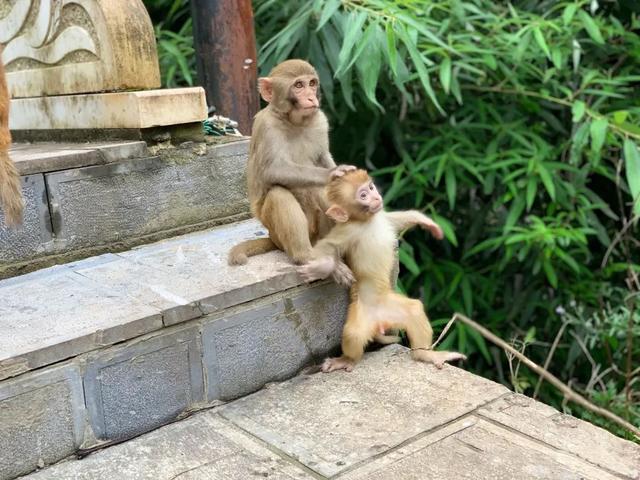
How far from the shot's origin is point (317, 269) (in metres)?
3.08

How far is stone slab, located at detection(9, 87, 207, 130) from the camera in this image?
382cm

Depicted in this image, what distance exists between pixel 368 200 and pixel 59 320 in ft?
4.32

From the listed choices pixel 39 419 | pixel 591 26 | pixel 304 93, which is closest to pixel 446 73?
pixel 591 26

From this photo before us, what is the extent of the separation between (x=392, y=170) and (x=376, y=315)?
203 centimetres

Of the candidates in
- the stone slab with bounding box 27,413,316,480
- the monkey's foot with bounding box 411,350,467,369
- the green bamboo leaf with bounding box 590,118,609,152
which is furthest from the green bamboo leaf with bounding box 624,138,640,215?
the stone slab with bounding box 27,413,316,480

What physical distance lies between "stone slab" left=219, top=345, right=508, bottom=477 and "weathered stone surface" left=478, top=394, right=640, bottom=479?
0.10 metres

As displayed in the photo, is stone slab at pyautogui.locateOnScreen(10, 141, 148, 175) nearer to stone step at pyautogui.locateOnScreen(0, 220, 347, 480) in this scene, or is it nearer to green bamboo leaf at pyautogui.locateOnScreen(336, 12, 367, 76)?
stone step at pyautogui.locateOnScreen(0, 220, 347, 480)

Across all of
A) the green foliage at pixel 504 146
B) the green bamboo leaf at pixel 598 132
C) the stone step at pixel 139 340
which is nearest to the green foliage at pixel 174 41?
the green foliage at pixel 504 146

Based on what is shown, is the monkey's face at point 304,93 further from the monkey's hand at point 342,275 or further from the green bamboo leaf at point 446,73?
the green bamboo leaf at point 446,73

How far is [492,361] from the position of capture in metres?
5.50

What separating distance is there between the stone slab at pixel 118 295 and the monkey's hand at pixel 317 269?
0.05 m

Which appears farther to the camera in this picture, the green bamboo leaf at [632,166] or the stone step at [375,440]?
the green bamboo leaf at [632,166]

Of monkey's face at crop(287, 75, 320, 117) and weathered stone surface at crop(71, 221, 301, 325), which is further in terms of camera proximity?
monkey's face at crop(287, 75, 320, 117)

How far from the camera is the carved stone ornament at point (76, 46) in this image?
3893 mm
